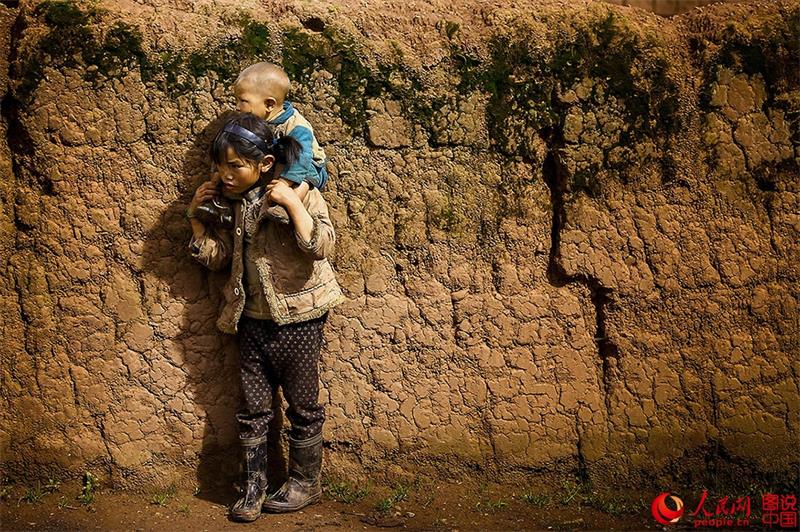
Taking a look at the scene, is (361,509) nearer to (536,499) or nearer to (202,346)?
(536,499)

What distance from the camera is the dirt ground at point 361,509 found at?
3.57 meters

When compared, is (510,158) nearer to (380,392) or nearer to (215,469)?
(380,392)

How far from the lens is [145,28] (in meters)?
3.51

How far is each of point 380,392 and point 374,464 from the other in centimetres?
28

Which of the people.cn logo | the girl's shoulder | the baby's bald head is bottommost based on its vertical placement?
the people.cn logo

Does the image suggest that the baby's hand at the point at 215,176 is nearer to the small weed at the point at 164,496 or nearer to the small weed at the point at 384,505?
the small weed at the point at 164,496

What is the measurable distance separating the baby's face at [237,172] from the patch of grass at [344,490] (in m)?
1.17

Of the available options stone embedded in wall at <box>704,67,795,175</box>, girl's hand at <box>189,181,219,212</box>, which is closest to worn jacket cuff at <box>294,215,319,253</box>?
girl's hand at <box>189,181,219,212</box>

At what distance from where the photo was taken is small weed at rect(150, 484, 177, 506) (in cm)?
367

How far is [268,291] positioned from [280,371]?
31 cm

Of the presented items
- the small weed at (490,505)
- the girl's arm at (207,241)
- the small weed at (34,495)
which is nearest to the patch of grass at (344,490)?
the small weed at (490,505)

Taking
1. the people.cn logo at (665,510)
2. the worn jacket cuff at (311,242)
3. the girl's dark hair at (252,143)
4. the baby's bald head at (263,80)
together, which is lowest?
the people.cn logo at (665,510)

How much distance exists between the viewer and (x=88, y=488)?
3674 mm

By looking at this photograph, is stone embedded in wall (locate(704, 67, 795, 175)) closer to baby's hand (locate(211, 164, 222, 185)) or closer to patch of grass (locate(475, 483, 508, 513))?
patch of grass (locate(475, 483, 508, 513))
